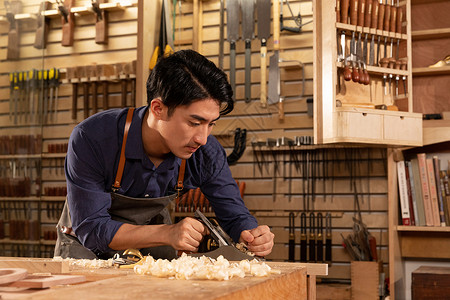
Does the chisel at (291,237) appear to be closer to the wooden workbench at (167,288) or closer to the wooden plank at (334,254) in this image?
A: the wooden plank at (334,254)

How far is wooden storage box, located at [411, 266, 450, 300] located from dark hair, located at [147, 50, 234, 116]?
181cm

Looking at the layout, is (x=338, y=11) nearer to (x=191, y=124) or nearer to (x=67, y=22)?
(x=191, y=124)

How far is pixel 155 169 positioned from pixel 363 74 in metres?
2.21

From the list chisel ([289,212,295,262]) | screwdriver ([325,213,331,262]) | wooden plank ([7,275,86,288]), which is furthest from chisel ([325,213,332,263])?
wooden plank ([7,275,86,288])

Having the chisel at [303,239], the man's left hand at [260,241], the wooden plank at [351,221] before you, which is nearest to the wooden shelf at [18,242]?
the wooden plank at [351,221]

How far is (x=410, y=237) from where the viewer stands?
455 centimetres

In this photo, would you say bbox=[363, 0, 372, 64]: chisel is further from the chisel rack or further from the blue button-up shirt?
the blue button-up shirt

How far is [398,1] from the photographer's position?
4363 millimetres

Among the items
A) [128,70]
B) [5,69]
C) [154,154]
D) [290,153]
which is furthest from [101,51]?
[154,154]

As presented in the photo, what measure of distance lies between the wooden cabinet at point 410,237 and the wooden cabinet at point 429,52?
368 millimetres

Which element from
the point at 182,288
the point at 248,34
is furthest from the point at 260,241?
the point at 248,34

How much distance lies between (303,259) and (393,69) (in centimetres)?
174

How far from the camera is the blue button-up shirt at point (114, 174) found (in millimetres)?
2031

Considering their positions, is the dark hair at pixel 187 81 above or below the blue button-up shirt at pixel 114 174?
above
